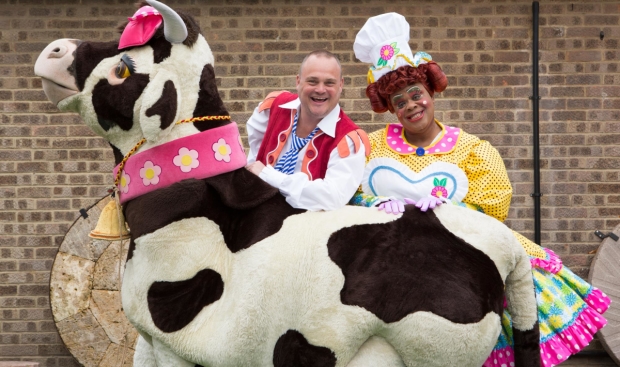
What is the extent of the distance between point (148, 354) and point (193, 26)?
134 cm

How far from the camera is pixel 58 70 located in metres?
3.11

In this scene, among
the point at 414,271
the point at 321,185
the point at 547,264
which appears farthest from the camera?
the point at 547,264

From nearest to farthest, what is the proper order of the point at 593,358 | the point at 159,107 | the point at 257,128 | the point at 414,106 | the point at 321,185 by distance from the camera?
the point at 159,107 → the point at 321,185 → the point at 414,106 → the point at 257,128 → the point at 593,358

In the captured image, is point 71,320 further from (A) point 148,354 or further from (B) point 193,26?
(B) point 193,26

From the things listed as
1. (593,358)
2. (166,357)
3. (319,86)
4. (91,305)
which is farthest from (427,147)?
(593,358)

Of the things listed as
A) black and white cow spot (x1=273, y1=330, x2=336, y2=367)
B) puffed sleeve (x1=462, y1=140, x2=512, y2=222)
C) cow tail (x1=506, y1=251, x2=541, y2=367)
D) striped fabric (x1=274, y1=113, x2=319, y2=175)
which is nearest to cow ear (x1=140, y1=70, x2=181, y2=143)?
striped fabric (x1=274, y1=113, x2=319, y2=175)

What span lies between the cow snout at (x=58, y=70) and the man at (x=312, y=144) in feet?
2.60

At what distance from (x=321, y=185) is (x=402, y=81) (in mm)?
792

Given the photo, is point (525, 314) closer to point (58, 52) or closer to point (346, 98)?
point (58, 52)

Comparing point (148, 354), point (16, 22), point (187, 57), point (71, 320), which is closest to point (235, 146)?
point (187, 57)

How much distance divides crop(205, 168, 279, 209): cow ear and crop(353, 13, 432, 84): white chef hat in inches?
37.1

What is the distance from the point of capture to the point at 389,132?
160 inches

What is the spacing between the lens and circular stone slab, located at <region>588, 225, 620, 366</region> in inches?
267

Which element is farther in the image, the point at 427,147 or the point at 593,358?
the point at 593,358
